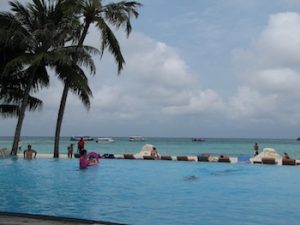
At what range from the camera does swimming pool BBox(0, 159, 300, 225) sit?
458 inches

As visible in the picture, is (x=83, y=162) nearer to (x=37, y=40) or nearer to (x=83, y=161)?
(x=83, y=161)

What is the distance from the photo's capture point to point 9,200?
44.0 feet

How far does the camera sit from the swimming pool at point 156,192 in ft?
38.2

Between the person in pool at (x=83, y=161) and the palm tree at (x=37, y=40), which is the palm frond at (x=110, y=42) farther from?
the person in pool at (x=83, y=161)

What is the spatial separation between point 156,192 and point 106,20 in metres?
15.4

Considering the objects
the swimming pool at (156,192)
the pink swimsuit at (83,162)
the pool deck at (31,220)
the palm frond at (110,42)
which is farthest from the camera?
the palm frond at (110,42)

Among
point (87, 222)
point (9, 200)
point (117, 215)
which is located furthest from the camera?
point (9, 200)

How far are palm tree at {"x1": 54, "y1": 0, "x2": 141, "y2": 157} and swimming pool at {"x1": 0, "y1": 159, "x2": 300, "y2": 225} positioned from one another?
6.22m

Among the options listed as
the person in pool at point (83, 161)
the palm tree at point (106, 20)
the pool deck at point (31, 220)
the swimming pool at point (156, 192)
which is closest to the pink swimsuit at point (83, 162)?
the person in pool at point (83, 161)

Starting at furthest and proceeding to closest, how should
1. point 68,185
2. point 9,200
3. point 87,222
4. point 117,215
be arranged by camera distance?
point 68,185, point 9,200, point 117,215, point 87,222

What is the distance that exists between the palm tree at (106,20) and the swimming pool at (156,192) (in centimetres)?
622

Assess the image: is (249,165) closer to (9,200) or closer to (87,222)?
(9,200)

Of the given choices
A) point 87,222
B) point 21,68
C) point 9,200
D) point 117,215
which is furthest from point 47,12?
point 87,222

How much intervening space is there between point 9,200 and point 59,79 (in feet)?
50.1
